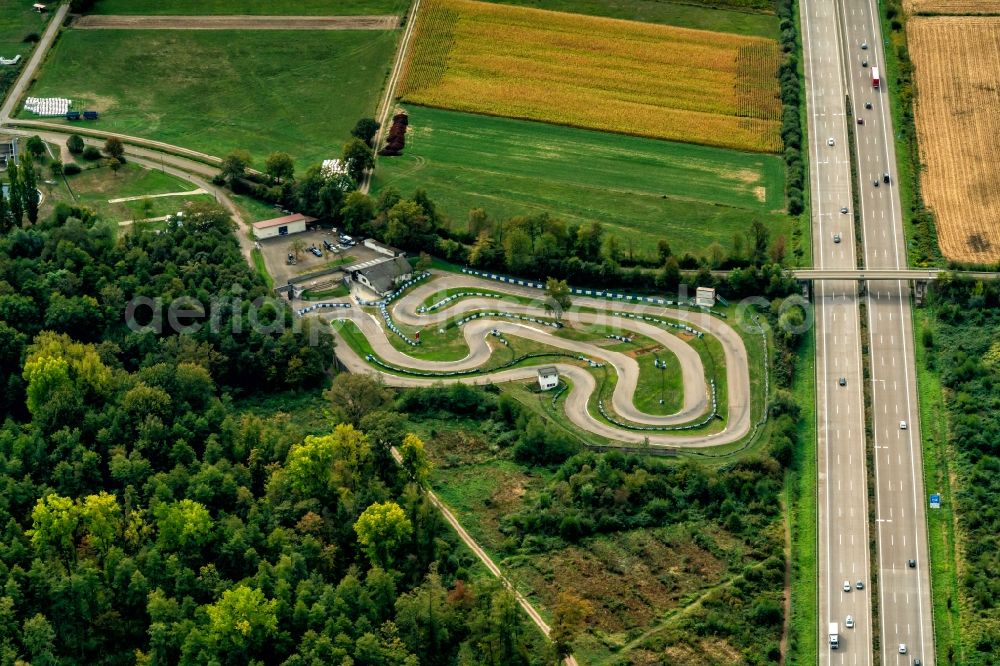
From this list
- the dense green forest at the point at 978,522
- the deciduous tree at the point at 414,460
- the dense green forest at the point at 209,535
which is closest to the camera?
the dense green forest at the point at 209,535

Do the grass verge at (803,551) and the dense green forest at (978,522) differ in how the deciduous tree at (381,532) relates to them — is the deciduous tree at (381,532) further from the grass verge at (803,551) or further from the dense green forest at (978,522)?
the dense green forest at (978,522)

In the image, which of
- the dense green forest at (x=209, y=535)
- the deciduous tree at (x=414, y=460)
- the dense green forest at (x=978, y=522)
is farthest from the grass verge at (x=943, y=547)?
the deciduous tree at (x=414, y=460)

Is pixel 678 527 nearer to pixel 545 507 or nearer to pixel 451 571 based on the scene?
pixel 545 507

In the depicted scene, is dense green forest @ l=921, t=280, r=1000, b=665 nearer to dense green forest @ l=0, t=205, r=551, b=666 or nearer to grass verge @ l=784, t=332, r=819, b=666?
grass verge @ l=784, t=332, r=819, b=666

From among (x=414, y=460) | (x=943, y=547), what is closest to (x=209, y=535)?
(x=414, y=460)

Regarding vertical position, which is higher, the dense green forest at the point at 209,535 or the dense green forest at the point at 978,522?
the dense green forest at the point at 209,535

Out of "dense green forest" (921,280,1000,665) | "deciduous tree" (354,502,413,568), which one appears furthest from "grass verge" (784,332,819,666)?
"deciduous tree" (354,502,413,568)

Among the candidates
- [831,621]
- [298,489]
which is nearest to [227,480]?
[298,489]

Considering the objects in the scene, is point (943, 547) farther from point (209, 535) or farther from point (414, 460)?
point (209, 535)
